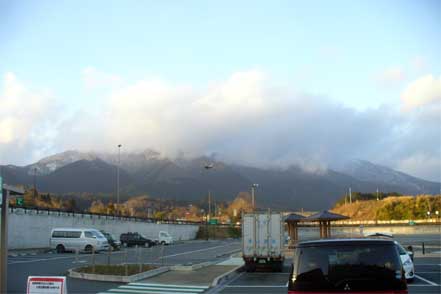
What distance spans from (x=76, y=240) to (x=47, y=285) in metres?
36.9

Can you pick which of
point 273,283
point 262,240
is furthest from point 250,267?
point 273,283

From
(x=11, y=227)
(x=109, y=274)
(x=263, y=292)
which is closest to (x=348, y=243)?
(x=263, y=292)

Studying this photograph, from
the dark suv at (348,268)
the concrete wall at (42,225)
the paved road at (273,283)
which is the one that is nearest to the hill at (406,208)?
the concrete wall at (42,225)

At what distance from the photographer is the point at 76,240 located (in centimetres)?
4538

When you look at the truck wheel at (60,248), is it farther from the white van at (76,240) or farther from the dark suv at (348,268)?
the dark suv at (348,268)

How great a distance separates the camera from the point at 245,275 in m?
24.7

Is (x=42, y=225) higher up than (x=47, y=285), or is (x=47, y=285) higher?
(x=47, y=285)

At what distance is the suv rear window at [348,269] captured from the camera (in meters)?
8.22

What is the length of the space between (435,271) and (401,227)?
210 ft

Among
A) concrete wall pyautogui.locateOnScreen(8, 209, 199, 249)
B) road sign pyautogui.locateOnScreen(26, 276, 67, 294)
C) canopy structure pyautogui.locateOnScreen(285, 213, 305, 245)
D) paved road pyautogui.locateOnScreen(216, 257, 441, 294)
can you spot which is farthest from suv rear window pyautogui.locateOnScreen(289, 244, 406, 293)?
concrete wall pyautogui.locateOnScreen(8, 209, 199, 249)

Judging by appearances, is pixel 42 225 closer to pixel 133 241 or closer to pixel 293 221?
pixel 133 241

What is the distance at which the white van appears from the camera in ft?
147

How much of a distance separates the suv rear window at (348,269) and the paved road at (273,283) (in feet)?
32.1

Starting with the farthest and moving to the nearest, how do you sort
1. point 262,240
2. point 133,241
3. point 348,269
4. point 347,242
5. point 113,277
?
point 133,241 < point 262,240 < point 113,277 < point 347,242 < point 348,269
